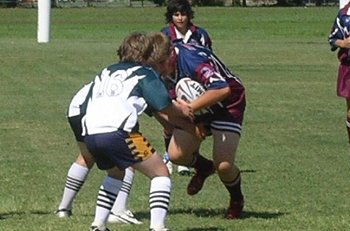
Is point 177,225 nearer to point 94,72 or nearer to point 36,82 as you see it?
point 36,82

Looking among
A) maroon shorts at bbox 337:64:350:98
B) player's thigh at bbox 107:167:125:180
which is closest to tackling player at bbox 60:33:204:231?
player's thigh at bbox 107:167:125:180

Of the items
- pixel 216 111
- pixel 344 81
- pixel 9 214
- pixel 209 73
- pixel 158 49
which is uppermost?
pixel 158 49

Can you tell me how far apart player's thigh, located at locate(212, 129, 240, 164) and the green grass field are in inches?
20.2

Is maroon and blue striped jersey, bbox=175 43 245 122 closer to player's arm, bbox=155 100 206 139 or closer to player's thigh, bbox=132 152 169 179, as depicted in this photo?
player's arm, bbox=155 100 206 139

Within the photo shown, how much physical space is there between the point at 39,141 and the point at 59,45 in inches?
947

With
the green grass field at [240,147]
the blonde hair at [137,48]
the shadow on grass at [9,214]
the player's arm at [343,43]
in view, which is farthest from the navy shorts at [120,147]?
the player's arm at [343,43]

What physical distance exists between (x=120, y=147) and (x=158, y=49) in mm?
712

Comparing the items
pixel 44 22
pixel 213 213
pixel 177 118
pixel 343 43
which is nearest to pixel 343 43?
pixel 343 43

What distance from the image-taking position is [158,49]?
780cm

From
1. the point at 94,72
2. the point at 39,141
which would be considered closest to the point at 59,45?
the point at 94,72

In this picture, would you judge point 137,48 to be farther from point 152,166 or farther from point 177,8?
point 177,8

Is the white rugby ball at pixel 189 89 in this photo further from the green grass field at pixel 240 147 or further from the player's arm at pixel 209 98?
the green grass field at pixel 240 147

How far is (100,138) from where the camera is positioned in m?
7.66

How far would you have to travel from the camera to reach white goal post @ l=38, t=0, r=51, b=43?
136 feet
